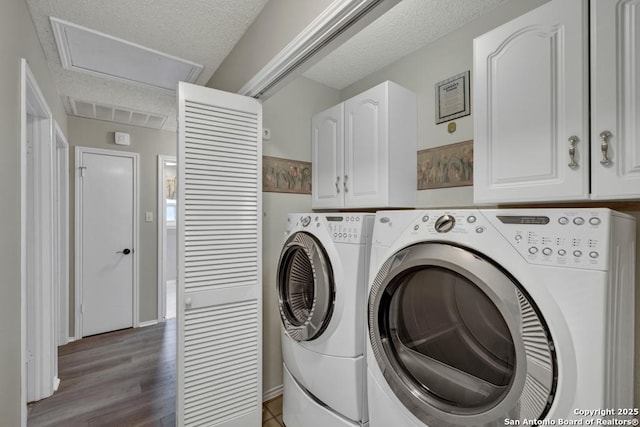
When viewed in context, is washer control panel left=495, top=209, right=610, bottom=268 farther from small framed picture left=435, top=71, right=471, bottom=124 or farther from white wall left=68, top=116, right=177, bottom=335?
white wall left=68, top=116, right=177, bottom=335

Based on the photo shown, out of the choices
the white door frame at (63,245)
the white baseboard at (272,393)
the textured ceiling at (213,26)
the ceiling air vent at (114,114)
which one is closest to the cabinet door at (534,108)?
the textured ceiling at (213,26)

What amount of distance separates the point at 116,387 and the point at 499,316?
2740 mm

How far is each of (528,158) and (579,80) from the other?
0.93 ft

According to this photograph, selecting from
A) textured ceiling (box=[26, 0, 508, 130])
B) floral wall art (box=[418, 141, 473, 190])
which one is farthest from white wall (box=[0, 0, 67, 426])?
floral wall art (box=[418, 141, 473, 190])

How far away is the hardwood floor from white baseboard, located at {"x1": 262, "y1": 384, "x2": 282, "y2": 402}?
0.03m

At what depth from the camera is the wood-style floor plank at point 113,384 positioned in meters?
1.92

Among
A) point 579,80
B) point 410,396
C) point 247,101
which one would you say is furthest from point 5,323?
point 579,80

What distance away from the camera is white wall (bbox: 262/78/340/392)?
86.6 inches

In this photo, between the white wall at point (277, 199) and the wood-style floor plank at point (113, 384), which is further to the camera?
the white wall at point (277, 199)

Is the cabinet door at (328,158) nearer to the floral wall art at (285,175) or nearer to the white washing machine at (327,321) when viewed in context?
the floral wall art at (285,175)

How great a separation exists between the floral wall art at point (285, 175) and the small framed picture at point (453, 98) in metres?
1.07

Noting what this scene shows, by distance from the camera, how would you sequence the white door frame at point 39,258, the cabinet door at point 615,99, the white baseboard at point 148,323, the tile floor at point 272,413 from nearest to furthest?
1. the cabinet door at point 615,99
2. the tile floor at point 272,413
3. the white door frame at point 39,258
4. the white baseboard at point 148,323

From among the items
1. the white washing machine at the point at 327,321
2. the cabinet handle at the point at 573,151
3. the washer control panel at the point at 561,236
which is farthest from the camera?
the white washing machine at the point at 327,321

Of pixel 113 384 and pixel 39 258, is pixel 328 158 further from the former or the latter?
pixel 113 384
